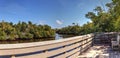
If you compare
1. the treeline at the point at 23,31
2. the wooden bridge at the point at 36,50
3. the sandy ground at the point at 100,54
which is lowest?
the sandy ground at the point at 100,54

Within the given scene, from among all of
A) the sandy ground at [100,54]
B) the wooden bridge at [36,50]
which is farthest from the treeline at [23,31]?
the wooden bridge at [36,50]

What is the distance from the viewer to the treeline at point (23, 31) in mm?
60750

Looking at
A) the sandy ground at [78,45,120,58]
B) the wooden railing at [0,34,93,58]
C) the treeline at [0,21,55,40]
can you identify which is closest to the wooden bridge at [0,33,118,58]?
the wooden railing at [0,34,93,58]

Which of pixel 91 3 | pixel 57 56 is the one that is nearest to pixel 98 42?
pixel 57 56

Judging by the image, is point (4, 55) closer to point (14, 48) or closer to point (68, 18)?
point (14, 48)

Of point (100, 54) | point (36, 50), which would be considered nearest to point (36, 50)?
point (36, 50)

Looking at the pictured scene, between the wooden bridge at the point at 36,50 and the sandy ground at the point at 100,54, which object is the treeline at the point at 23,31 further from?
the wooden bridge at the point at 36,50

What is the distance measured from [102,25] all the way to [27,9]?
50941mm

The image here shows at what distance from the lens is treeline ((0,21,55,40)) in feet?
199

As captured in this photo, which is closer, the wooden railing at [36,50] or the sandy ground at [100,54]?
the wooden railing at [36,50]

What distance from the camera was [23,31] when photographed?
227ft

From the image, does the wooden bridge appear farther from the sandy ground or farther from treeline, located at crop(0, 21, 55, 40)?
treeline, located at crop(0, 21, 55, 40)

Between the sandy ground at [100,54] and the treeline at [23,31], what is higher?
the treeline at [23,31]

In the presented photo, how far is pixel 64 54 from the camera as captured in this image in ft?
13.7
